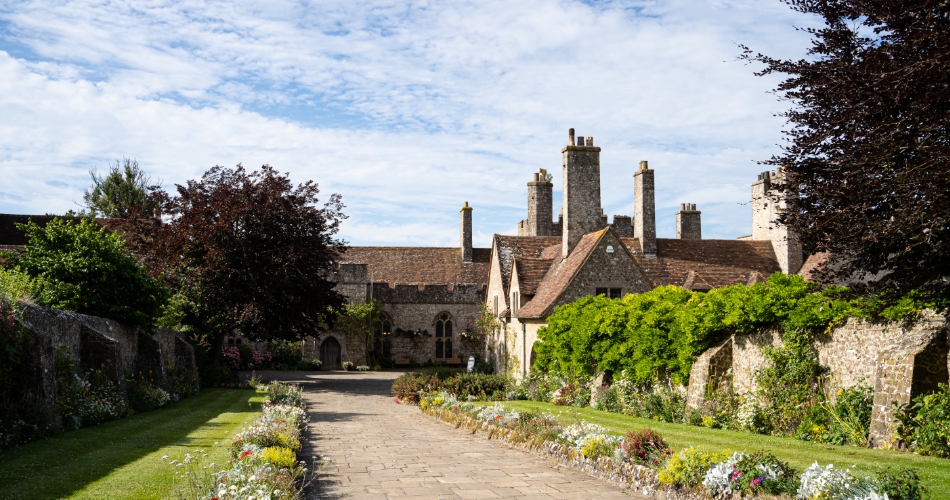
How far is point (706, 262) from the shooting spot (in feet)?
103

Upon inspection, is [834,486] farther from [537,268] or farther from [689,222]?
[689,222]

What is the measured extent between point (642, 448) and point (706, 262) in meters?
23.3

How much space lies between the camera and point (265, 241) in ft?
88.0

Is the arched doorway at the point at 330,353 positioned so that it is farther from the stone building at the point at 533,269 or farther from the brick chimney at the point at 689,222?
the brick chimney at the point at 689,222

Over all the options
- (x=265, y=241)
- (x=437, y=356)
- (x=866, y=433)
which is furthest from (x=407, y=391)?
(x=437, y=356)

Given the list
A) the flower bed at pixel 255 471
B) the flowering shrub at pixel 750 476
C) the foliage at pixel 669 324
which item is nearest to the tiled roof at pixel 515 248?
the foliage at pixel 669 324

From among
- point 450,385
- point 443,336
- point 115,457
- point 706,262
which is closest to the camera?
point 115,457

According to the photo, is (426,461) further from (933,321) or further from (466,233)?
(466,233)

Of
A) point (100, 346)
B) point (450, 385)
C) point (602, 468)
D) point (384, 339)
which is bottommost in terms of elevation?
point (450, 385)

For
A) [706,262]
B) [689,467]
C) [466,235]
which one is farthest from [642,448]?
[466,235]

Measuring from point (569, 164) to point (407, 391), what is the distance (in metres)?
10.8

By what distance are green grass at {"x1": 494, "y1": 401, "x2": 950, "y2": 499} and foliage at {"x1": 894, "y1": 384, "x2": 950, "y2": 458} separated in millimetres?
285

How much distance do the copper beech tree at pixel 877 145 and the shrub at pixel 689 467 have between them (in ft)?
Result: 10.1

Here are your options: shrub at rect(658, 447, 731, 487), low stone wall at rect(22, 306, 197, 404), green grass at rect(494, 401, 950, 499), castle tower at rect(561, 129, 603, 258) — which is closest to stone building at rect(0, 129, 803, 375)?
castle tower at rect(561, 129, 603, 258)
